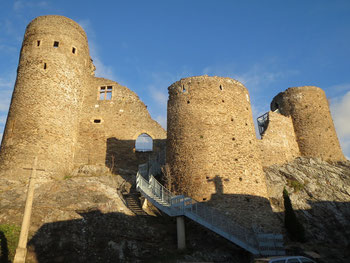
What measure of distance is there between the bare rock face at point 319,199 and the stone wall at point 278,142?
0.78m

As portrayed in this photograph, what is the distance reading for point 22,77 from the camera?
17688 millimetres

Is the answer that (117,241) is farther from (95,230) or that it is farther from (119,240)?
(95,230)

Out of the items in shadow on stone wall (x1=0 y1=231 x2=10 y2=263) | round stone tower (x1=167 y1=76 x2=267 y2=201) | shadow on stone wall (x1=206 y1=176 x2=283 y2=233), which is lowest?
shadow on stone wall (x1=0 y1=231 x2=10 y2=263)

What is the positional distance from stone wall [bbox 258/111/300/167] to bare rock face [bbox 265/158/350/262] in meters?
0.78

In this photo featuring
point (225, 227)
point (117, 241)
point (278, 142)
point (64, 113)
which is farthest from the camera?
point (278, 142)

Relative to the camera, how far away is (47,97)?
17.1 metres

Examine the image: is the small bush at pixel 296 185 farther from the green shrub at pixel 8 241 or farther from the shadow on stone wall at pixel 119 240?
the green shrub at pixel 8 241

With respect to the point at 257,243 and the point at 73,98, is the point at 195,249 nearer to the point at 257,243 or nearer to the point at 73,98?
the point at 257,243

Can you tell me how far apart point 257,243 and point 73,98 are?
14518mm

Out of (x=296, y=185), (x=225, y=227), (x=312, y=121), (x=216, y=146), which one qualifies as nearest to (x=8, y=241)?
(x=225, y=227)

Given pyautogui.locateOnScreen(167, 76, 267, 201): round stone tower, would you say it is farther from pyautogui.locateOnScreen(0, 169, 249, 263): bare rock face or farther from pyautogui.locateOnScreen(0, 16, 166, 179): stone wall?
pyautogui.locateOnScreen(0, 16, 166, 179): stone wall

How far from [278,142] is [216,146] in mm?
9292

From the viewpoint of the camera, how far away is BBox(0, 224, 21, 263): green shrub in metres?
9.04

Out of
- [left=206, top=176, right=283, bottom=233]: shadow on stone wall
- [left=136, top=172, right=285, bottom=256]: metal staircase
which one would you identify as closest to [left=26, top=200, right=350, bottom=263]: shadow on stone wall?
[left=206, top=176, right=283, bottom=233]: shadow on stone wall
